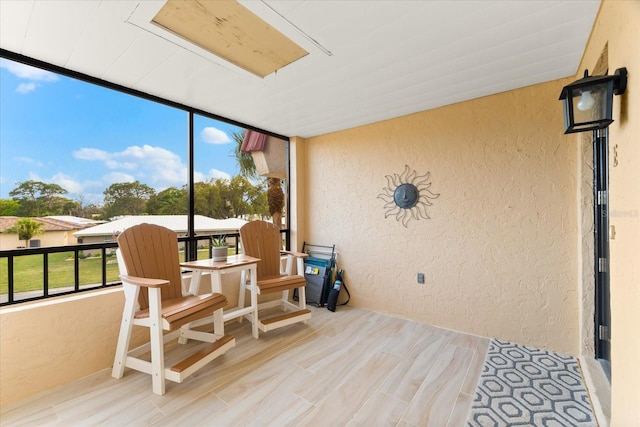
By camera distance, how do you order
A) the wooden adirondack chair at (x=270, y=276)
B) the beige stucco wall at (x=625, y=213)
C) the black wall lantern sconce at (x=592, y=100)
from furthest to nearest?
the wooden adirondack chair at (x=270, y=276), the black wall lantern sconce at (x=592, y=100), the beige stucco wall at (x=625, y=213)

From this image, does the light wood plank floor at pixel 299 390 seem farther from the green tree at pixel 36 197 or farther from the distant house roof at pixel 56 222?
the green tree at pixel 36 197

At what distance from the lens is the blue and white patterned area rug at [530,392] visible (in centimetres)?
157

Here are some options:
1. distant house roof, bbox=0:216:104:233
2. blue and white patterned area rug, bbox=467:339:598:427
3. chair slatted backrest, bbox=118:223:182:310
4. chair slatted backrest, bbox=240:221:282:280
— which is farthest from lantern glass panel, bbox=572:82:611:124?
distant house roof, bbox=0:216:104:233

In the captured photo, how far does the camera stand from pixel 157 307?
1.78m

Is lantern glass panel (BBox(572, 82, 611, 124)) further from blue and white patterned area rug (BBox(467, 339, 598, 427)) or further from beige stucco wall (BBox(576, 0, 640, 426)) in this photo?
blue and white patterned area rug (BBox(467, 339, 598, 427))

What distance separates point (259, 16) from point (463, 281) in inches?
112

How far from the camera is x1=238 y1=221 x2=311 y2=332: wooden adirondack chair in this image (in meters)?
2.66

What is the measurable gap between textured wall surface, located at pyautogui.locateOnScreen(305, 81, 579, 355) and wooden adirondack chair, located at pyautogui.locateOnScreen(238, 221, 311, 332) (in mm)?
886

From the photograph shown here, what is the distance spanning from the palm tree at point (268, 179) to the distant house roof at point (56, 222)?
5.69 feet

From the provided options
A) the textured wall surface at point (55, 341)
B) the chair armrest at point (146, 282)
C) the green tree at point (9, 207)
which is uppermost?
the green tree at point (9, 207)

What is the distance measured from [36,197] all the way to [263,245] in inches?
74.9

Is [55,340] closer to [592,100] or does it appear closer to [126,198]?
[126,198]

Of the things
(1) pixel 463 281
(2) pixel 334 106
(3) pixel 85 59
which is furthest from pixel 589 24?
(3) pixel 85 59

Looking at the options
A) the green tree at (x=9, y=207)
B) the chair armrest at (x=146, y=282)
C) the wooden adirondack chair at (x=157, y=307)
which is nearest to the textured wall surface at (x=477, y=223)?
the wooden adirondack chair at (x=157, y=307)
